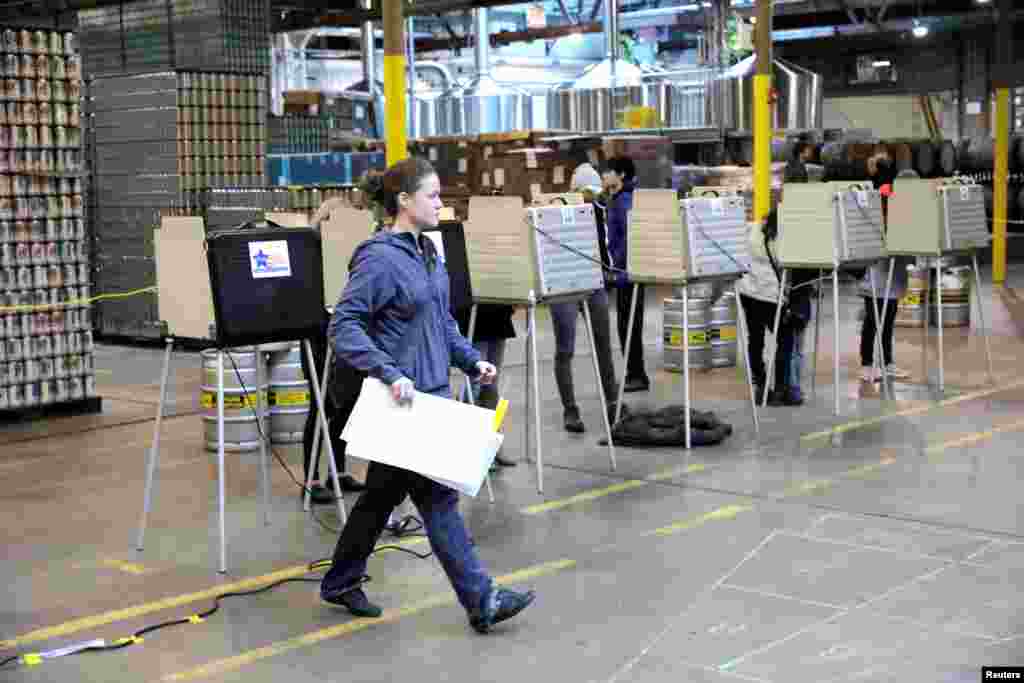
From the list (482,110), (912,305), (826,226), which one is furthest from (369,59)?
(826,226)

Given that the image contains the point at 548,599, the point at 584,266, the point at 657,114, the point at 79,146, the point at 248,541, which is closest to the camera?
the point at 548,599

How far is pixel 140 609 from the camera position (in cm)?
576

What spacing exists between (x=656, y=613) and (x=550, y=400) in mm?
5431

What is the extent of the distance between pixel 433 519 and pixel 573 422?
4.39 metres

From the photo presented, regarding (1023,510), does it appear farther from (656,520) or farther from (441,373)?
(441,373)

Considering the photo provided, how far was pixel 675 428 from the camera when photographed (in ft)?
29.4

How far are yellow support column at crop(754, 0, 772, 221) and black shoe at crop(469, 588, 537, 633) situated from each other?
10577 millimetres

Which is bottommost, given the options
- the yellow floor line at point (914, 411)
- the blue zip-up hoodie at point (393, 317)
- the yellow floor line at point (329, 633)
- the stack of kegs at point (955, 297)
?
the yellow floor line at point (329, 633)

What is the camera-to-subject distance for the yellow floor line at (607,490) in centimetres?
736

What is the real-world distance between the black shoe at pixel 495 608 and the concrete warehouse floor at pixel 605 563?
0.07 metres

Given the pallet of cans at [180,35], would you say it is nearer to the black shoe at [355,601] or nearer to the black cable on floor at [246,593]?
the black cable on floor at [246,593]

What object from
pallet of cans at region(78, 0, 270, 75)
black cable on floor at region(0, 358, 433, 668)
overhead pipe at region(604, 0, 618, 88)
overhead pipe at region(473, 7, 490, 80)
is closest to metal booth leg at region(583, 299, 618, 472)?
black cable on floor at region(0, 358, 433, 668)

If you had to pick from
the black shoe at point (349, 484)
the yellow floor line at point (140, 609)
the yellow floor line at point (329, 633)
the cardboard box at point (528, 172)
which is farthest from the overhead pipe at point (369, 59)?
the yellow floor line at point (329, 633)

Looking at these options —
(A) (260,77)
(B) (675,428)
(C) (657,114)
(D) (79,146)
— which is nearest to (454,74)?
(C) (657,114)
